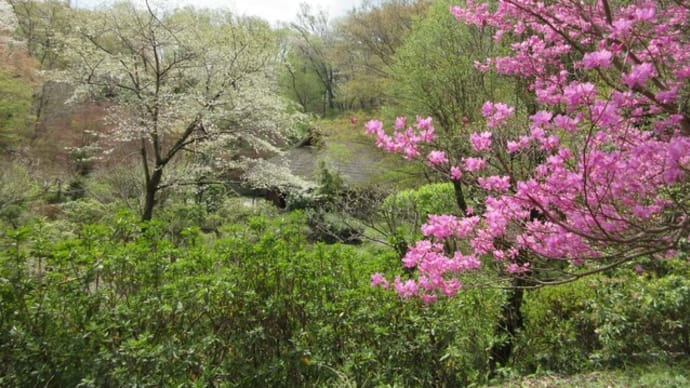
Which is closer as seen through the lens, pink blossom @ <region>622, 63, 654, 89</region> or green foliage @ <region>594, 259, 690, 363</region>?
pink blossom @ <region>622, 63, 654, 89</region>

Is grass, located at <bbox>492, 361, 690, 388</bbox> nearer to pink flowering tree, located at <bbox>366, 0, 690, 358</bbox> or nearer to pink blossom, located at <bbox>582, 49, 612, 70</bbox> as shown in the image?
pink flowering tree, located at <bbox>366, 0, 690, 358</bbox>

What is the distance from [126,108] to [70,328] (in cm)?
841

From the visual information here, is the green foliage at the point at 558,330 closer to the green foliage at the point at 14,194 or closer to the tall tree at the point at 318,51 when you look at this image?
the green foliage at the point at 14,194

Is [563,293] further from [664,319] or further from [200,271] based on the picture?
[200,271]

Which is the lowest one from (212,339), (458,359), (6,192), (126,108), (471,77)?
(6,192)

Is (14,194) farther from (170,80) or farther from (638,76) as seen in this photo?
(638,76)

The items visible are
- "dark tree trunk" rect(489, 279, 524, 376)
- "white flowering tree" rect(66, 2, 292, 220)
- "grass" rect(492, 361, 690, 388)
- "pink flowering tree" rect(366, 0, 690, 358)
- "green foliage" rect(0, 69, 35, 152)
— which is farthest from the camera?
"green foliage" rect(0, 69, 35, 152)

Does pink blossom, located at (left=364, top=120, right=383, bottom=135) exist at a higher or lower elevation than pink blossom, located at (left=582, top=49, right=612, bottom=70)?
lower

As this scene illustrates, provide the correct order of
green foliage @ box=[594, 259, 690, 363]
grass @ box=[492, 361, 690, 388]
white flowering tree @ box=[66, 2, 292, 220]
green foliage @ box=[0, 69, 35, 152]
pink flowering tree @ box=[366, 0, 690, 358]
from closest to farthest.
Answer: pink flowering tree @ box=[366, 0, 690, 358] → grass @ box=[492, 361, 690, 388] → green foliage @ box=[594, 259, 690, 363] → white flowering tree @ box=[66, 2, 292, 220] → green foliage @ box=[0, 69, 35, 152]

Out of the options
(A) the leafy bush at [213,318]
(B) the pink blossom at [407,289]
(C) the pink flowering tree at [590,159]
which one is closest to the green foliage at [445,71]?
(C) the pink flowering tree at [590,159]

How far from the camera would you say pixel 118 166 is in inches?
475

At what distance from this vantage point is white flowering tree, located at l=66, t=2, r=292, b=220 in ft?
29.0


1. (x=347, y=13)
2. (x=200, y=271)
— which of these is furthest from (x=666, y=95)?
(x=347, y=13)

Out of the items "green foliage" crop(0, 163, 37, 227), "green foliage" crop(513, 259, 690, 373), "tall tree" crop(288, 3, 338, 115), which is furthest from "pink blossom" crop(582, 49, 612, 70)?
"tall tree" crop(288, 3, 338, 115)
